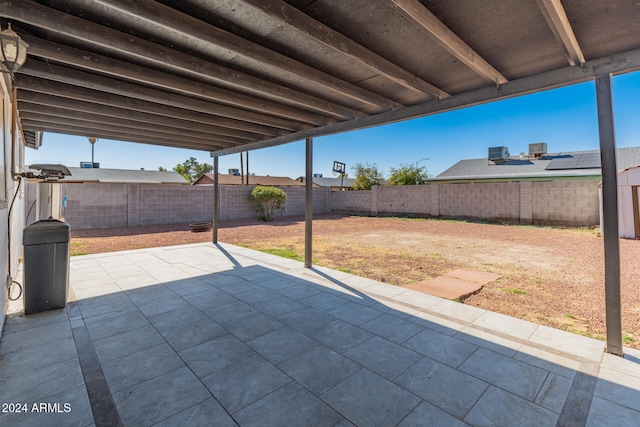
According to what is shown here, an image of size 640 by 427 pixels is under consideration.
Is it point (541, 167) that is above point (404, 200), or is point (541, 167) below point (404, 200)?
above

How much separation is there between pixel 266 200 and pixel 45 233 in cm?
1074

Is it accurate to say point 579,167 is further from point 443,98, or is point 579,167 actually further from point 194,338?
point 194,338

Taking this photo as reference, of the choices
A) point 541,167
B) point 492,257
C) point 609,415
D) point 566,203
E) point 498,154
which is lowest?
point 609,415

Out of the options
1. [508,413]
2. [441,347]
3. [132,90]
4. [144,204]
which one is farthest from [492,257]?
[144,204]

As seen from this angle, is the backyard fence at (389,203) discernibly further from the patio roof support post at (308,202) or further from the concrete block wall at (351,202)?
the patio roof support post at (308,202)

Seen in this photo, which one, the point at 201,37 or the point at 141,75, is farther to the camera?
the point at 141,75

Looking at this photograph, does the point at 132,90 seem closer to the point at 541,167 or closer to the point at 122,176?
the point at 541,167

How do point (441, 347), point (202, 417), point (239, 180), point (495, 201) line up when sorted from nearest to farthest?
1. point (202, 417)
2. point (441, 347)
3. point (495, 201)
4. point (239, 180)

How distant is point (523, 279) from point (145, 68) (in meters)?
5.66

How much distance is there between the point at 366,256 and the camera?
621cm

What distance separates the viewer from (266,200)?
13719 millimetres

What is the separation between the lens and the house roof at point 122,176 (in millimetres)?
21178

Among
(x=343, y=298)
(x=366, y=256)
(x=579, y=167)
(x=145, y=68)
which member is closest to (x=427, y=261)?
(x=366, y=256)

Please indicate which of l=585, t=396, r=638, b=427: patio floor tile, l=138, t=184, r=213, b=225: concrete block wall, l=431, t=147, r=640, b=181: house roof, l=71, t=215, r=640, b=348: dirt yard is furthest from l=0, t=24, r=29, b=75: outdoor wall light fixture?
l=431, t=147, r=640, b=181: house roof
